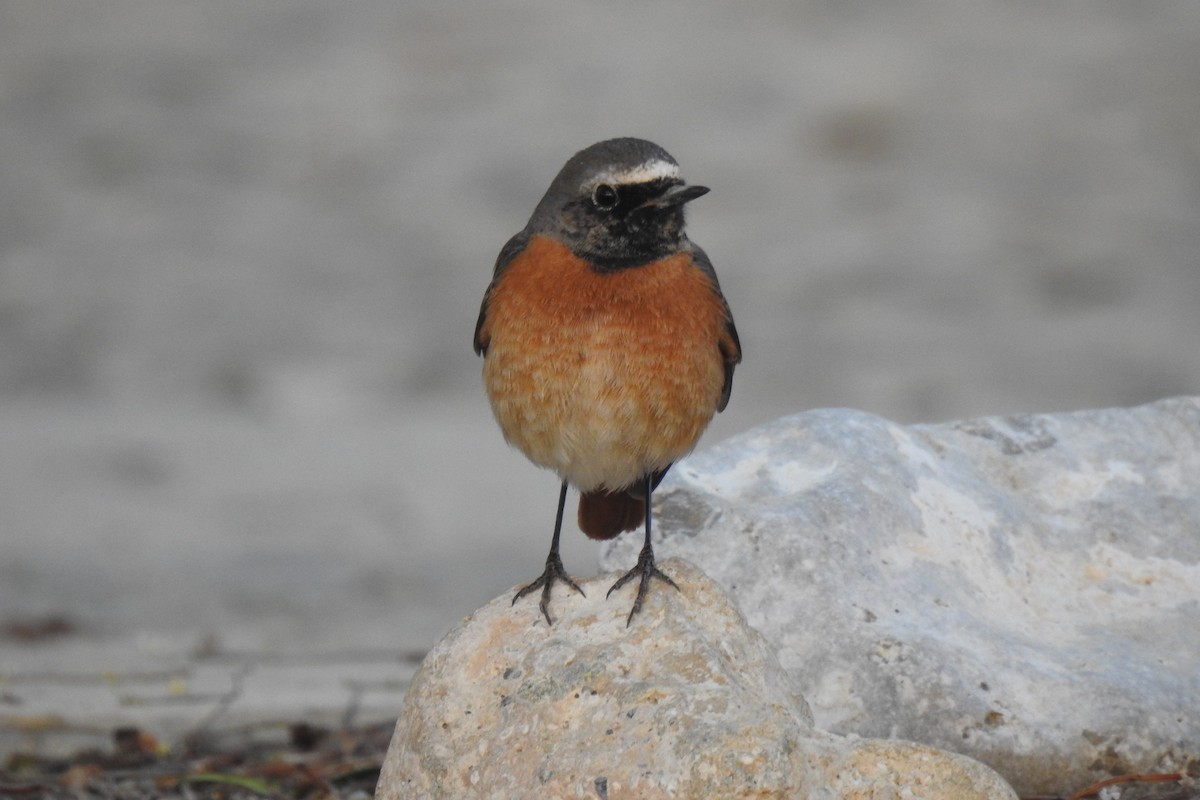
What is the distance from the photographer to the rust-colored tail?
18.4 ft

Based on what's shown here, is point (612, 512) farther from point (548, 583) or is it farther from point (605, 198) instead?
point (605, 198)

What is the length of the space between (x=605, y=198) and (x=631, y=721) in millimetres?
1751

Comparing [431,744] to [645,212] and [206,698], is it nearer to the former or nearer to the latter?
[645,212]

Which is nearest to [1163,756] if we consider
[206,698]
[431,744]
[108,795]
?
[431,744]

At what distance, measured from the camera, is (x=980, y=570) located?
535 centimetres

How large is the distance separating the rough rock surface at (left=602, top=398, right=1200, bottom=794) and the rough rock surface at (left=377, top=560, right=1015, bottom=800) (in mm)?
585

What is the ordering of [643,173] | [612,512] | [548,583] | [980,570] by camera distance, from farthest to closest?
1. [612,512]
2. [980,570]
3. [643,173]
4. [548,583]

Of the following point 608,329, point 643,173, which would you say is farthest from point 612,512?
point 643,173

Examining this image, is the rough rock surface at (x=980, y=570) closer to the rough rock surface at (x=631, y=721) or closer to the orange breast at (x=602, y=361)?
the orange breast at (x=602, y=361)

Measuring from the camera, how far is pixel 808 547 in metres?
5.17

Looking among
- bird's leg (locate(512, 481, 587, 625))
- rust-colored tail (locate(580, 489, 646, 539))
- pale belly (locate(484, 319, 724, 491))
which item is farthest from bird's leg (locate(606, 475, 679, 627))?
rust-colored tail (locate(580, 489, 646, 539))

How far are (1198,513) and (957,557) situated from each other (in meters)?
0.91

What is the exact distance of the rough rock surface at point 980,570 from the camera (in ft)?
15.5

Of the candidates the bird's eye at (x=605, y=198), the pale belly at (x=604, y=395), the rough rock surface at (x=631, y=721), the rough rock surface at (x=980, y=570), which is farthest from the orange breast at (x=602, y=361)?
the rough rock surface at (x=631, y=721)
